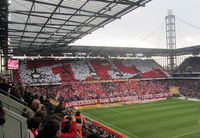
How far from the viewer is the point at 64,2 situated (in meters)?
13.8

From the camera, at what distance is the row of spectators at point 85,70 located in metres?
46.9

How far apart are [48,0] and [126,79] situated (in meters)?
40.5

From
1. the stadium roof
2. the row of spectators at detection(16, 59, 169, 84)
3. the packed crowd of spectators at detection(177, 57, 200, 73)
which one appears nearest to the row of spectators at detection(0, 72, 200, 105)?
the row of spectators at detection(16, 59, 169, 84)

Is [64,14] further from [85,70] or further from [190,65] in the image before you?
[190,65]

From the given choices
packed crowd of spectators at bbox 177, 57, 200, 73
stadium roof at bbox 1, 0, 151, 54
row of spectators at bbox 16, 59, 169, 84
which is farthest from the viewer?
packed crowd of spectators at bbox 177, 57, 200, 73

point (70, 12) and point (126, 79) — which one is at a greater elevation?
point (70, 12)

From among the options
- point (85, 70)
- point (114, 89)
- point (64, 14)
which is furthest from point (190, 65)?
point (64, 14)

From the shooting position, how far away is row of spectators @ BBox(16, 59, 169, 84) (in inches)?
1846

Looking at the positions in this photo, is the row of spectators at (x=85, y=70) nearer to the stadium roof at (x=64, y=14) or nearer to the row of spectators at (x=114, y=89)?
the row of spectators at (x=114, y=89)

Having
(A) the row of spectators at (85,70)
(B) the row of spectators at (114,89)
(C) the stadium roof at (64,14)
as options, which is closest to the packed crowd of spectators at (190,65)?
(B) the row of spectators at (114,89)

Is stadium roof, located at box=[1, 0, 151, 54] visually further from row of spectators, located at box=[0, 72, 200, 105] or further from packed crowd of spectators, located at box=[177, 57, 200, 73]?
packed crowd of spectators, located at box=[177, 57, 200, 73]

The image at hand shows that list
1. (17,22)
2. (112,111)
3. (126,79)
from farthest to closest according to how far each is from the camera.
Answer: (126,79), (112,111), (17,22)

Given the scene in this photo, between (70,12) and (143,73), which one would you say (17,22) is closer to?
(70,12)

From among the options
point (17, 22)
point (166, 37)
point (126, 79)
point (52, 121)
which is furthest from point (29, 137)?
point (166, 37)
